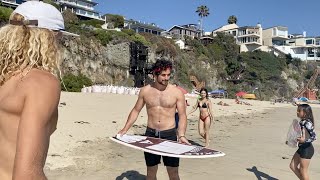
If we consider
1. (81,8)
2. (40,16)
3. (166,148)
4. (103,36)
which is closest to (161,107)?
(166,148)

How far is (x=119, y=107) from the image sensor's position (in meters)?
20.7

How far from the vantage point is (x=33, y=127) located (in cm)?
135

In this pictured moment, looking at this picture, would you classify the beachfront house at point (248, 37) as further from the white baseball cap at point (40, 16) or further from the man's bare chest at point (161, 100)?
the white baseball cap at point (40, 16)

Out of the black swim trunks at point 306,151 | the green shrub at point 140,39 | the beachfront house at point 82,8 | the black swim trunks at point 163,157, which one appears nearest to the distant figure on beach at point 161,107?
the black swim trunks at point 163,157

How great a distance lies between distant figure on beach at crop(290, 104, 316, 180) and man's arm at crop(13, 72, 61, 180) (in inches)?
191

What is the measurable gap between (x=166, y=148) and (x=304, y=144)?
242 cm

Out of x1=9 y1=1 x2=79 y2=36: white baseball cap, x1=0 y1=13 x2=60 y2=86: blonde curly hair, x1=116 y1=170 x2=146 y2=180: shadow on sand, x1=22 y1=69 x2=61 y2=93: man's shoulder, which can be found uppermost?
x1=9 y1=1 x2=79 y2=36: white baseball cap

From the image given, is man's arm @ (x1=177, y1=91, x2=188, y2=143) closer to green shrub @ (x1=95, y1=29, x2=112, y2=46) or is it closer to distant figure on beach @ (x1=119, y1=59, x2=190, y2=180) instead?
distant figure on beach @ (x1=119, y1=59, x2=190, y2=180)

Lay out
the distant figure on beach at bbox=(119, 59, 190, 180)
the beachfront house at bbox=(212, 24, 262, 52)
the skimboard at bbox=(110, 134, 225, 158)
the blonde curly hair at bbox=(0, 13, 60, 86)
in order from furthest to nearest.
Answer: the beachfront house at bbox=(212, 24, 262, 52), the distant figure on beach at bbox=(119, 59, 190, 180), the skimboard at bbox=(110, 134, 225, 158), the blonde curly hair at bbox=(0, 13, 60, 86)

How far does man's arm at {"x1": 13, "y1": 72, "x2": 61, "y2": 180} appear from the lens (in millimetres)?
1325

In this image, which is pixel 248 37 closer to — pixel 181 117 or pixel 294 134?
pixel 294 134

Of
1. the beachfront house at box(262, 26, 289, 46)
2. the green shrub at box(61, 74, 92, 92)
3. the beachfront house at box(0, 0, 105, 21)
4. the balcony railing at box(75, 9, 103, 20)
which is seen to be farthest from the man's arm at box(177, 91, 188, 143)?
the beachfront house at box(262, 26, 289, 46)

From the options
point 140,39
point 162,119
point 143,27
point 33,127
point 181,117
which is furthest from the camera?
point 143,27

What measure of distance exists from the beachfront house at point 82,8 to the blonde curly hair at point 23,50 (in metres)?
63.0
